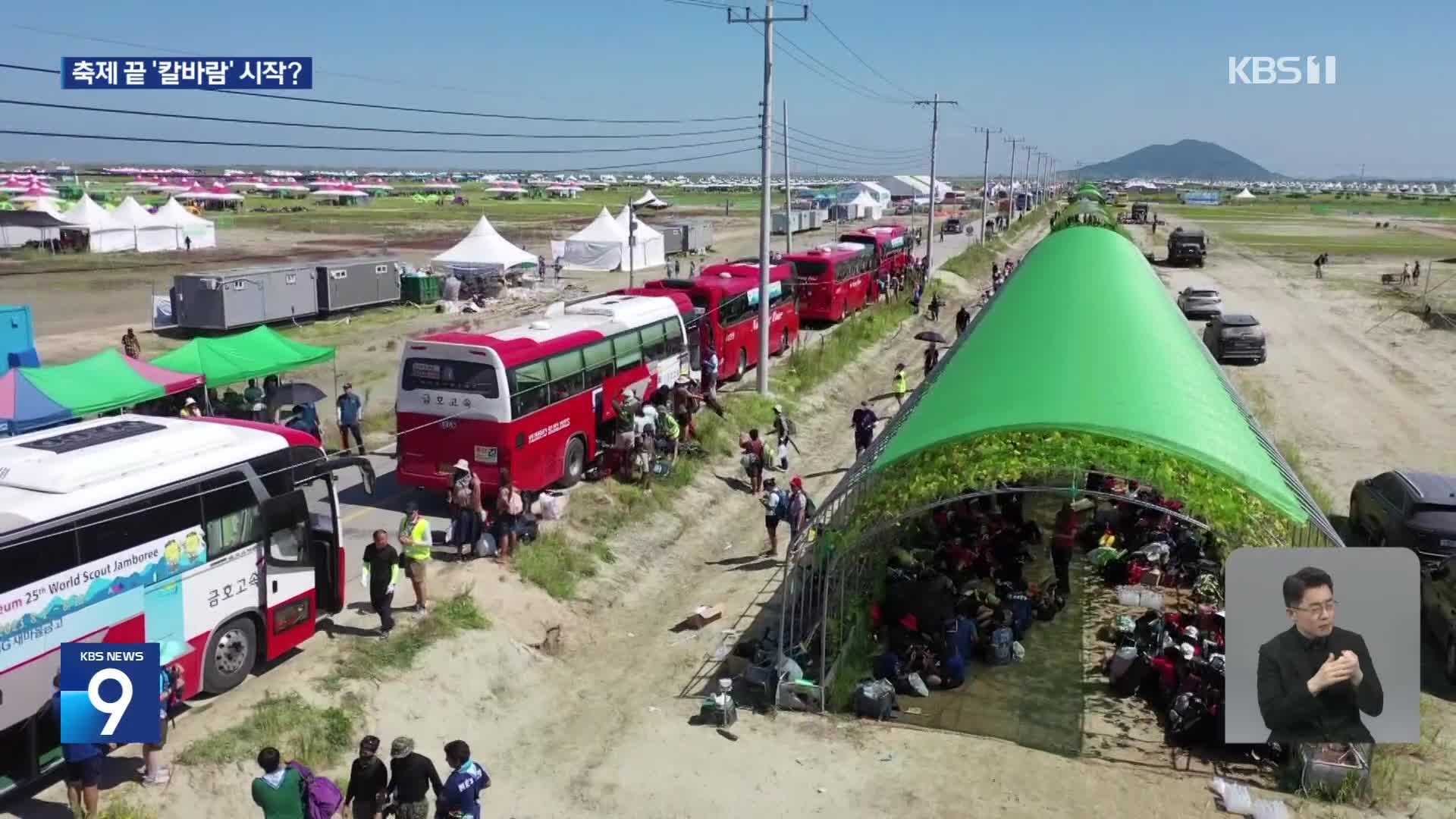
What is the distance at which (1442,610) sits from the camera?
41.5ft

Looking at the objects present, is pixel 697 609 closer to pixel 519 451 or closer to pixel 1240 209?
pixel 519 451

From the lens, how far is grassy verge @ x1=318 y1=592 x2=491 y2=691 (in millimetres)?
11617

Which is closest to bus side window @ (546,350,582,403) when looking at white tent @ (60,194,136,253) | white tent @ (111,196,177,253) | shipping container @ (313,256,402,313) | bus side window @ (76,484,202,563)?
bus side window @ (76,484,202,563)

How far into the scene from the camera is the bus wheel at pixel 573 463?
18344 millimetres

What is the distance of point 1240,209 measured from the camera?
160625mm

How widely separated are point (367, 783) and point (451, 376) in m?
8.97

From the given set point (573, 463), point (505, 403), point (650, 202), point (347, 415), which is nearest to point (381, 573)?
point (505, 403)

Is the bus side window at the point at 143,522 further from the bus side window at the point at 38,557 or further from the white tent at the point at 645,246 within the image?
the white tent at the point at 645,246

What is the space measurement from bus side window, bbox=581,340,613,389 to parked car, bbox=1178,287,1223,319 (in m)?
28.5

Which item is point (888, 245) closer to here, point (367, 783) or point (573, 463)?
point (573, 463)

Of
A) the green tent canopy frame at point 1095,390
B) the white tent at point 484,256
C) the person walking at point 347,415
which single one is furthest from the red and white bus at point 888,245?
the person walking at point 347,415

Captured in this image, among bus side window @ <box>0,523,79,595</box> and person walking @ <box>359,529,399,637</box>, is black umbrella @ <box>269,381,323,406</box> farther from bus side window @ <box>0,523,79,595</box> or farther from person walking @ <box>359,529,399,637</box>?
bus side window @ <box>0,523,79,595</box>

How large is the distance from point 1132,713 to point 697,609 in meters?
6.09

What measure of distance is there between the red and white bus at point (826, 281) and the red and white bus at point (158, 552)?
25376mm
